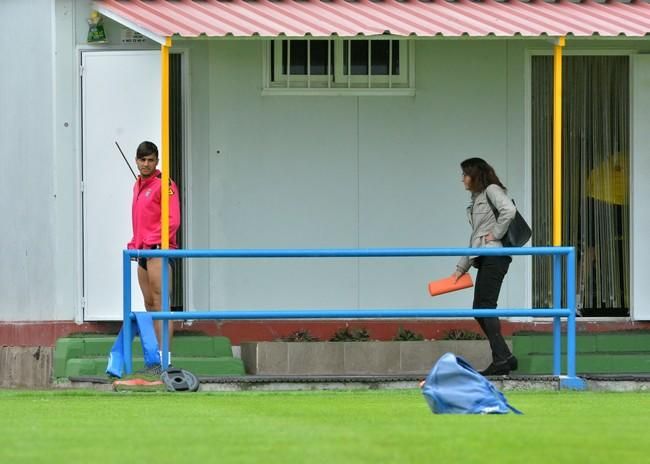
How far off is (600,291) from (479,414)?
627 centimetres

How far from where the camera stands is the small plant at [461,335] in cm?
1572

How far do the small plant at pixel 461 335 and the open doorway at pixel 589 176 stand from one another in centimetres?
108

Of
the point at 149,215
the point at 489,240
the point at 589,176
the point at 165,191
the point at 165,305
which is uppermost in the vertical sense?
the point at 589,176

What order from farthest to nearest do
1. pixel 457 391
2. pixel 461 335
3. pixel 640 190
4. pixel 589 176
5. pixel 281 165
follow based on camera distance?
pixel 589 176 → pixel 640 190 → pixel 281 165 → pixel 461 335 → pixel 457 391

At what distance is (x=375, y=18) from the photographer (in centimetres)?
1462

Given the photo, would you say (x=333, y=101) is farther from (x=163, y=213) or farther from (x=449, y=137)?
(x=163, y=213)

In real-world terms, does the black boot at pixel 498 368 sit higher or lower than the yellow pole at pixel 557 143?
lower

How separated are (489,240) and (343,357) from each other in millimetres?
1713

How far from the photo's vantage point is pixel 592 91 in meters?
16.8

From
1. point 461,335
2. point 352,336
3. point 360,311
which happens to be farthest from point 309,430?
point 461,335

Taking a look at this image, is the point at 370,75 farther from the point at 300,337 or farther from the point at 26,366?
the point at 26,366

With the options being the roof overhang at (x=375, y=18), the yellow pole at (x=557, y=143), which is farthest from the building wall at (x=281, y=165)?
the yellow pole at (x=557, y=143)

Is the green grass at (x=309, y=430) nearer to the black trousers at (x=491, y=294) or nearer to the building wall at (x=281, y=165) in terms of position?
the black trousers at (x=491, y=294)

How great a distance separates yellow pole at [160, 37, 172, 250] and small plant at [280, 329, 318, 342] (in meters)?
1.86
